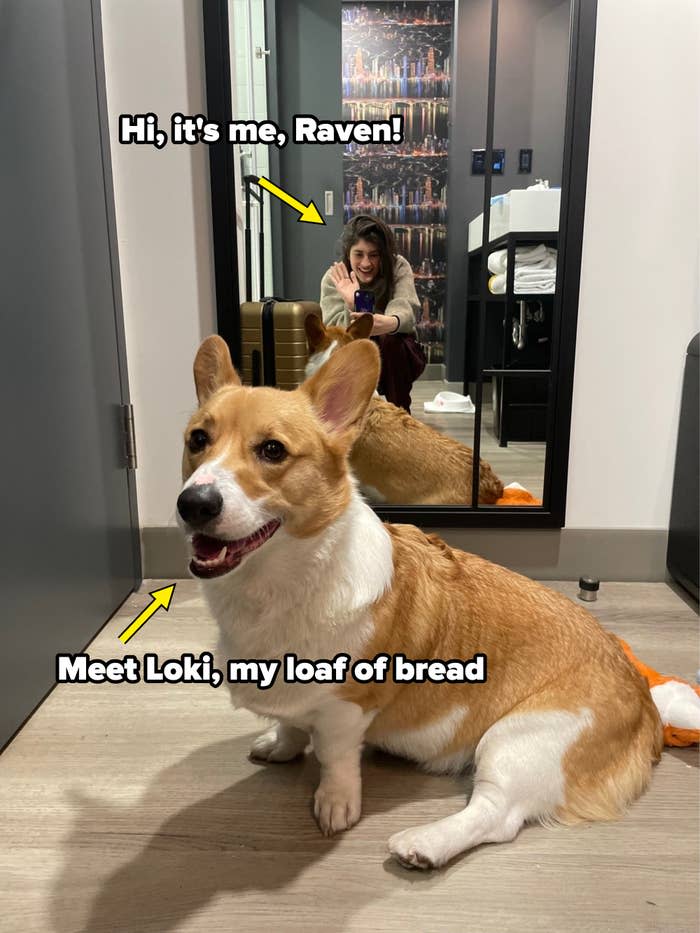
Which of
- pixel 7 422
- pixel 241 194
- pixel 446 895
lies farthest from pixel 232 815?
pixel 241 194

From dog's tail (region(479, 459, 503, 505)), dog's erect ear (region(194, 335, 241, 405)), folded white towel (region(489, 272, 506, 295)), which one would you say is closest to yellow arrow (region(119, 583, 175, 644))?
dog's erect ear (region(194, 335, 241, 405))

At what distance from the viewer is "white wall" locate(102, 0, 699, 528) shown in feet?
5.67

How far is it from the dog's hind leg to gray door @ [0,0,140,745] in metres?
0.87

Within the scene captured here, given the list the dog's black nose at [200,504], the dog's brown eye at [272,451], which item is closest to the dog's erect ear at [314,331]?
the dog's brown eye at [272,451]

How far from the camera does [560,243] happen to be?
1848mm

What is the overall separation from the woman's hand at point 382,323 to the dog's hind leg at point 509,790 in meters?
1.37

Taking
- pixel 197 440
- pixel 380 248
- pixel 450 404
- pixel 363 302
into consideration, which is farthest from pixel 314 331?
pixel 197 440

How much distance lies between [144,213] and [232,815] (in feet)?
5.17

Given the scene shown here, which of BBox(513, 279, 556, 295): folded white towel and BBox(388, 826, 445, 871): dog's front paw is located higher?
BBox(513, 279, 556, 295): folded white towel

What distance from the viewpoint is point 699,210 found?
1.81 metres

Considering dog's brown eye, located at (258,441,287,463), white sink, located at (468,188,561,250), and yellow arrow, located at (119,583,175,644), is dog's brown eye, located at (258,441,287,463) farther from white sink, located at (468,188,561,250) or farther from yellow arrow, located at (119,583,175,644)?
white sink, located at (468,188,561,250)

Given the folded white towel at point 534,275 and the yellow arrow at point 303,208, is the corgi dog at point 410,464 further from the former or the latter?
the yellow arrow at point 303,208

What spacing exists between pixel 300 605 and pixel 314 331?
1.12 metres

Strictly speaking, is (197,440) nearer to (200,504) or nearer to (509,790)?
(200,504)
